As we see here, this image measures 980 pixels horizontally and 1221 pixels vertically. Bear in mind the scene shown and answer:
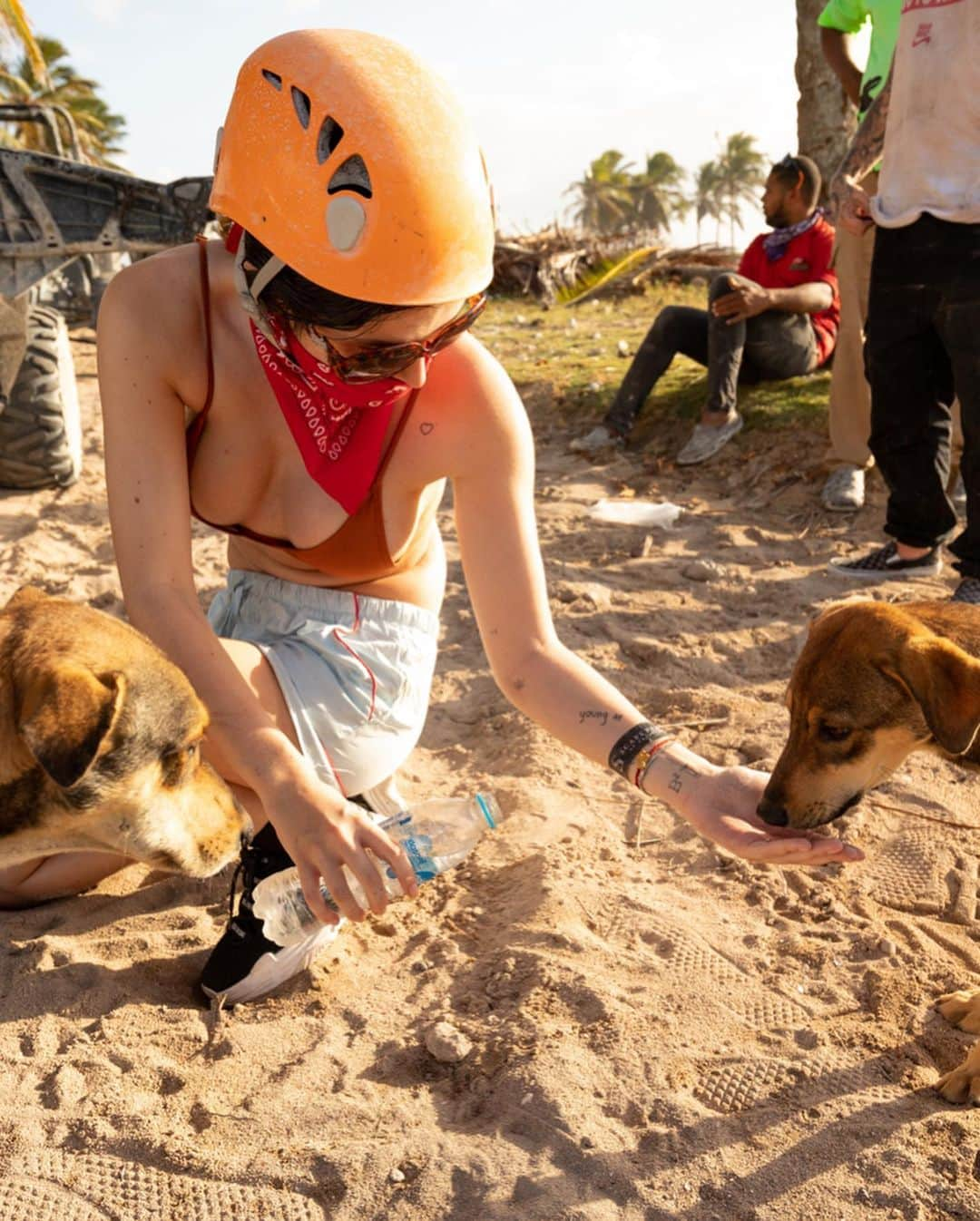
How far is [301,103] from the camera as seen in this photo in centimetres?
283

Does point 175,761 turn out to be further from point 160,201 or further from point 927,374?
point 160,201

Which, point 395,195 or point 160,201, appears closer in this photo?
point 395,195

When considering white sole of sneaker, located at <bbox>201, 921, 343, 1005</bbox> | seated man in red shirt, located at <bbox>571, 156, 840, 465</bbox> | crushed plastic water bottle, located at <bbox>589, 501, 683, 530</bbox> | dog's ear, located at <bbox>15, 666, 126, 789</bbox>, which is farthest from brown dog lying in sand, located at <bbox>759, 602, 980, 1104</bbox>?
seated man in red shirt, located at <bbox>571, 156, 840, 465</bbox>

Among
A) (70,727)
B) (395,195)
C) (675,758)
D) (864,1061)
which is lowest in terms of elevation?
(864,1061)

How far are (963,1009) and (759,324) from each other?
7.05 m

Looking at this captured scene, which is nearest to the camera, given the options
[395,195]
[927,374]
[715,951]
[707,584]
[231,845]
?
[395,195]

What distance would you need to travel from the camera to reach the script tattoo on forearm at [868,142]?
6.86 metres

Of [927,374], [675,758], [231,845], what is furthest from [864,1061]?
[927,374]

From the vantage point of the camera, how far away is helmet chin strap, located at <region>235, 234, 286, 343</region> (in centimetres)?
292

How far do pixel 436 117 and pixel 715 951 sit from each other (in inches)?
109

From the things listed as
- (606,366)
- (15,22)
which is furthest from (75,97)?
(606,366)

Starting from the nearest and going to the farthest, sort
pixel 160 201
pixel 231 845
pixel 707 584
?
pixel 231 845, pixel 707 584, pixel 160 201

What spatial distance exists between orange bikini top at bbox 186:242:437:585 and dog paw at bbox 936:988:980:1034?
91.3 inches

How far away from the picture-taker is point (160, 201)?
965 centimetres
